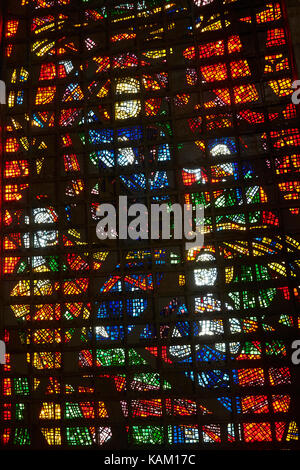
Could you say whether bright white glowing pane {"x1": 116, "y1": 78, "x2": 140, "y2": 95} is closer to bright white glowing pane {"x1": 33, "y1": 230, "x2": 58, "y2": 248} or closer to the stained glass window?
the stained glass window

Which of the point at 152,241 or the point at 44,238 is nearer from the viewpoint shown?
the point at 152,241

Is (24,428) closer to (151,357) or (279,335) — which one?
(151,357)

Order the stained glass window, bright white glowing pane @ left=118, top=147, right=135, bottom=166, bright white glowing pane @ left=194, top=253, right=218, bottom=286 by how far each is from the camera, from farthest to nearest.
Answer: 1. bright white glowing pane @ left=118, top=147, right=135, bottom=166
2. bright white glowing pane @ left=194, top=253, right=218, bottom=286
3. the stained glass window

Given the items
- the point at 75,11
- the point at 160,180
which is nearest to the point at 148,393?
the point at 160,180

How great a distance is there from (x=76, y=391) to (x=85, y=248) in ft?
3.24

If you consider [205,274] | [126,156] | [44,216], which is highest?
[126,156]

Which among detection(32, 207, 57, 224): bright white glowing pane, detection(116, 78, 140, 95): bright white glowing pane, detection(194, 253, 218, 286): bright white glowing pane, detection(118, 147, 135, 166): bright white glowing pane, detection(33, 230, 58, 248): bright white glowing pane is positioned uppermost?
detection(116, 78, 140, 95): bright white glowing pane

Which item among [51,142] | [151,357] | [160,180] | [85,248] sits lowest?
[151,357]

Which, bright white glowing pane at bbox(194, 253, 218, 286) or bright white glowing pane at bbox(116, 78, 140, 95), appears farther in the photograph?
bright white glowing pane at bbox(116, 78, 140, 95)

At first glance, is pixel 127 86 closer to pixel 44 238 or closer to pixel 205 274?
pixel 44 238

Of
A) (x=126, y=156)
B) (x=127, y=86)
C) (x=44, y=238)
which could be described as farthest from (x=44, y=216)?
(x=127, y=86)

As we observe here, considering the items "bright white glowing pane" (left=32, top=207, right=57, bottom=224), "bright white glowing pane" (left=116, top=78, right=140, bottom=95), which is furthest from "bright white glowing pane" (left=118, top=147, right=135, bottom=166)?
"bright white glowing pane" (left=32, top=207, right=57, bottom=224)

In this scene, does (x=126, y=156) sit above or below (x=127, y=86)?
below

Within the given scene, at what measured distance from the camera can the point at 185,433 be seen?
2770 mm
